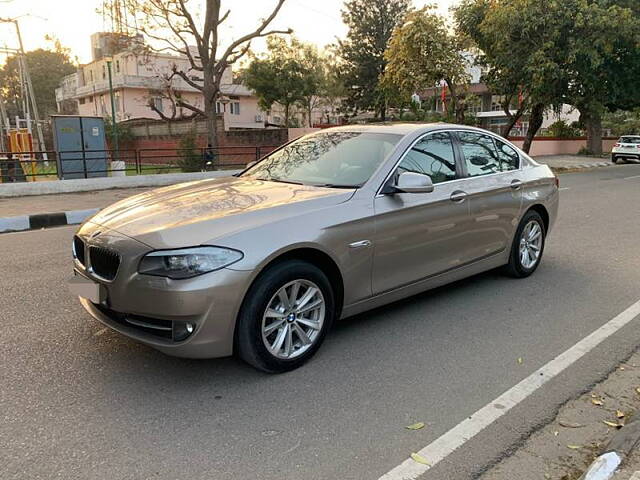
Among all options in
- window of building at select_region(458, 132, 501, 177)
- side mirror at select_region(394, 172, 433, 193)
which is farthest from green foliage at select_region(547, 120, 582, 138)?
side mirror at select_region(394, 172, 433, 193)

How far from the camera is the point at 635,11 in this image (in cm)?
2173

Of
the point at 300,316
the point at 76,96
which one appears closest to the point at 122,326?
the point at 300,316

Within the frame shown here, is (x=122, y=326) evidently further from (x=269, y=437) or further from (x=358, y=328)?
(x=358, y=328)

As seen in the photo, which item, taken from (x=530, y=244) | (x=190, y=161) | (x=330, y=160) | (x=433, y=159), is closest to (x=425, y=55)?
(x=190, y=161)

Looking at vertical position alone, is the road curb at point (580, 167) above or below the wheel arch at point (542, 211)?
below

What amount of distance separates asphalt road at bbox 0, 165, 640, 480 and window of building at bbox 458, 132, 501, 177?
47.4 inches

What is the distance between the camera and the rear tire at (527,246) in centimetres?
545

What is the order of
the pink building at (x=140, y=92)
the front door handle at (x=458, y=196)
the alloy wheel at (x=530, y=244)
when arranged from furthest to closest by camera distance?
the pink building at (x=140, y=92) < the alloy wheel at (x=530, y=244) < the front door handle at (x=458, y=196)

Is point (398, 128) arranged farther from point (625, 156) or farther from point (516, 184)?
point (625, 156)

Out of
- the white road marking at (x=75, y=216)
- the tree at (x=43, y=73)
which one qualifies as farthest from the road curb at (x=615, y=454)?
the tree at (x=43, y=73)

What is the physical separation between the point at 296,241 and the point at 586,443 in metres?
1.97

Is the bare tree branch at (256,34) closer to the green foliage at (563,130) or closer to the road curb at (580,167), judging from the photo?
the road curb at (580,167)

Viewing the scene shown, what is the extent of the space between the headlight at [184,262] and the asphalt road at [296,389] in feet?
2.53

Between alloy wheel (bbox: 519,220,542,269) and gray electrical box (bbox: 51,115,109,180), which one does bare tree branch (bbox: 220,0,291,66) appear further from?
alloy wheel (bbox: 519,220,542,269)
